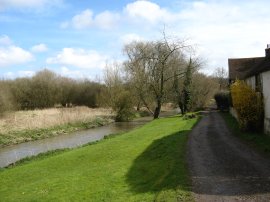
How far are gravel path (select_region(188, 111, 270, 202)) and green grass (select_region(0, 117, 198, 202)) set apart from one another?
461 millimetres

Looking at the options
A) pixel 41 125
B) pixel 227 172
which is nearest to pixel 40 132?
pixel 41 125

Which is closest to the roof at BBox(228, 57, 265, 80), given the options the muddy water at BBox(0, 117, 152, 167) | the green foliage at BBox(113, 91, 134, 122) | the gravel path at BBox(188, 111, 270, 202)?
the green foliage at BBox(113, 91, 134, 122)

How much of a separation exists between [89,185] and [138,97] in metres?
43.0

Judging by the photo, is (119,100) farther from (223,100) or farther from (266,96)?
(266,96)

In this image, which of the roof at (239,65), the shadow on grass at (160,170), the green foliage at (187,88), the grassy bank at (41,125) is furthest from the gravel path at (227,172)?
the green foliage at (187,88)

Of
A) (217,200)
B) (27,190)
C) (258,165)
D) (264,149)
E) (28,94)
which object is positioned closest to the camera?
(217,200)

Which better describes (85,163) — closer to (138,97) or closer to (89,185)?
(89,185)

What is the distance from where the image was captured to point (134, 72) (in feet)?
184

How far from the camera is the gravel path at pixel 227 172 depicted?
1081 centimetres

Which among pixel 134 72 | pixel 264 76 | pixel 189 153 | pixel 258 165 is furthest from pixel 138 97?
pixel 258 165

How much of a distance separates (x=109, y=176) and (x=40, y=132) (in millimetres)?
26688

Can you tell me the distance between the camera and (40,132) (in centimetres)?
4034

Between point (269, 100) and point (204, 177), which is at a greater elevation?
point (269, 100)

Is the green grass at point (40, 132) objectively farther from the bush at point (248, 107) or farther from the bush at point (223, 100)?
the bush at point (248, 107)
